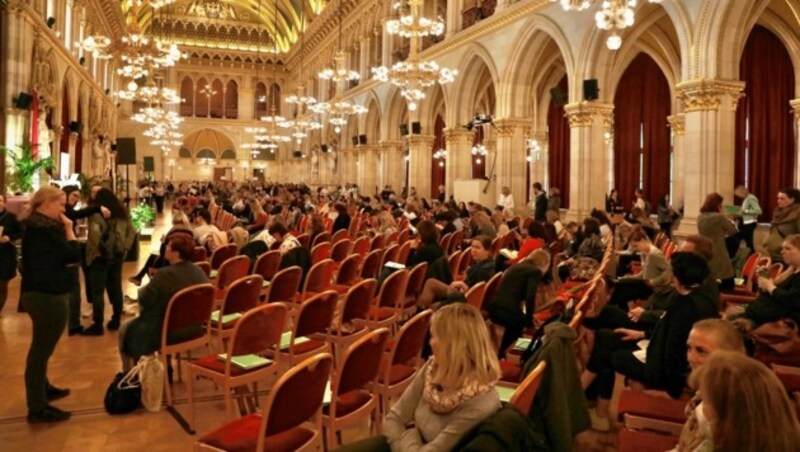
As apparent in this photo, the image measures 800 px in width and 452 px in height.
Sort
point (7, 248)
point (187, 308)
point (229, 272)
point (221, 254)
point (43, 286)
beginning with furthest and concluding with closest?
point (221, 254) < point (7, 248) < point (229, 272) < point (187, 308) < point (43, 286)

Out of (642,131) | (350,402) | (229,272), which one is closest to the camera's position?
(350,402)

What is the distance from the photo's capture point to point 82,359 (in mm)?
5953

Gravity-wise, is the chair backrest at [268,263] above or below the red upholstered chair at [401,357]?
above

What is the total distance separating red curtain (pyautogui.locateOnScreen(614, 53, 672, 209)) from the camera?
1902 cm

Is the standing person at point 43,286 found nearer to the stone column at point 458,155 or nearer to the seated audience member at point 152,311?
the seated audience member at point 152,311

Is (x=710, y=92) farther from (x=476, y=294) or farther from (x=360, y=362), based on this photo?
(x=360, y=362)

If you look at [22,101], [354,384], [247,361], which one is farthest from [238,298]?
[22,101]

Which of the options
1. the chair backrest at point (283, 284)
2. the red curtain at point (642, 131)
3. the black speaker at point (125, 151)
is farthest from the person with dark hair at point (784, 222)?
the black speaker at point (125, 151)

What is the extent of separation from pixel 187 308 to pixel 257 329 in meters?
0.81

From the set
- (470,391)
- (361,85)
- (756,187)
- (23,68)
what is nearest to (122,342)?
(470,391)

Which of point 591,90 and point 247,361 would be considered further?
point 591,90

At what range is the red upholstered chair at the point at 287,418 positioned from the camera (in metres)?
2.71

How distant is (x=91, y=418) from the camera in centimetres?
449

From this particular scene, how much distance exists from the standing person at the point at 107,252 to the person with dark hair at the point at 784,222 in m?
7.36
